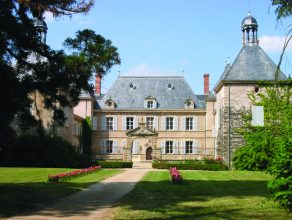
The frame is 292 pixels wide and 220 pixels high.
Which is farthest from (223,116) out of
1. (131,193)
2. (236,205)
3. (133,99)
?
(236,205)

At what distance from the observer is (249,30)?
36.7 m

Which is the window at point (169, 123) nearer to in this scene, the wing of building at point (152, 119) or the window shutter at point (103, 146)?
the wing of building at point (152, 119)

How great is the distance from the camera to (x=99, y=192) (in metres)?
13.7

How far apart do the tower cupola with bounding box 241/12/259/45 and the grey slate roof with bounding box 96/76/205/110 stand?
11978 millimetres

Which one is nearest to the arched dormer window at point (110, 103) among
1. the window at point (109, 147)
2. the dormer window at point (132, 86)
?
the dormer window at point (132, 86)

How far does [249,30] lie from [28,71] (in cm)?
2795

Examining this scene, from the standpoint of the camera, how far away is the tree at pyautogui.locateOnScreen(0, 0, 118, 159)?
1075 cm

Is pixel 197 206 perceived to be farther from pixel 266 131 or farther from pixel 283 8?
pixel 266 131

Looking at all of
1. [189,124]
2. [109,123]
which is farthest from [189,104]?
[109,123]

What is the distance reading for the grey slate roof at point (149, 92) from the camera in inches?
1860

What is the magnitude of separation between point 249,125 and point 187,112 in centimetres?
1495

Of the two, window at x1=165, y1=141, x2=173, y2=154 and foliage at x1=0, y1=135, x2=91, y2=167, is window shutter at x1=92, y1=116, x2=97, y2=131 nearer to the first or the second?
window at x1=165, y1=141, x2=173, y2=154

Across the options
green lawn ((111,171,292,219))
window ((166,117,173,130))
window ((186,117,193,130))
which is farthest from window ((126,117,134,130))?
green lawn ((111,171,292,219))

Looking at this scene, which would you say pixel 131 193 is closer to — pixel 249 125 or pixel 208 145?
pixel 249 125
